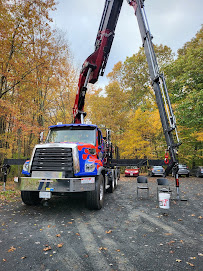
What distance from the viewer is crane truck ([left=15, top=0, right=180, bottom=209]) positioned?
5145 millimetres

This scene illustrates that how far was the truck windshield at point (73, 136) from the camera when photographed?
668 centimetres

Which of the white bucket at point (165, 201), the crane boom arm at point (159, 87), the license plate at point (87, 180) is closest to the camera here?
the license plate at point (87, 180)

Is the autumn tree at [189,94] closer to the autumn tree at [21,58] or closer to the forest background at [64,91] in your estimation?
the forest background at [64,91]

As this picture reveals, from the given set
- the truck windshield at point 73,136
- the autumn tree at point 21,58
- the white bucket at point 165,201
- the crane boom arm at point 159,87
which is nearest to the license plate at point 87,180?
the truck windshield at point 73,136

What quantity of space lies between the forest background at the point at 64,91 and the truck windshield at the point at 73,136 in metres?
4.34

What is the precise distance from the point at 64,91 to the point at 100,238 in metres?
16.6

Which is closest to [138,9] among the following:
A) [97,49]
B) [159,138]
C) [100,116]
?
[97,49]

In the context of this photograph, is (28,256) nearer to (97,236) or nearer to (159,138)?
(97,236)

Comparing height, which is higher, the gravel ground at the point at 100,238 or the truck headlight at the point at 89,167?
the truck headlight at the point at 89,167

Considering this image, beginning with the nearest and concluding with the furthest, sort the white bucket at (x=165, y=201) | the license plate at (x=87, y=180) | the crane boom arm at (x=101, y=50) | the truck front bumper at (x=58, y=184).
Answer: the truck front bumper at (x=58, y=184) → the license plate at (x=87, y=180) → the white bucket at (x=165, y=201) → the crane boom arm at (x=101, y=50)

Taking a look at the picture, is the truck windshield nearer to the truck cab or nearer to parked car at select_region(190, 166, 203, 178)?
the truck cab

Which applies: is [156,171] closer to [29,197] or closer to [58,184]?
[29,197]

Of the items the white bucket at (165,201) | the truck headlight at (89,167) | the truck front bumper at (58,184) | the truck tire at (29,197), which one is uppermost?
the truck headlight at (89,167)

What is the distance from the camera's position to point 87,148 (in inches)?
234
